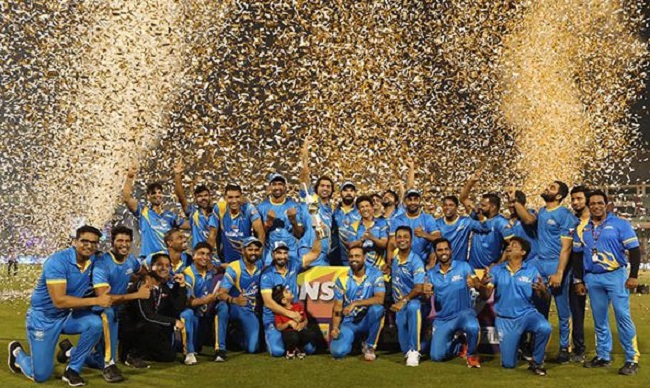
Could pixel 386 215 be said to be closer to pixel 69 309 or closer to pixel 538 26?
pixel 69 309

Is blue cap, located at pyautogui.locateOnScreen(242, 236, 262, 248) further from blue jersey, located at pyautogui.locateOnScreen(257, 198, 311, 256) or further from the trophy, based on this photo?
the trophy

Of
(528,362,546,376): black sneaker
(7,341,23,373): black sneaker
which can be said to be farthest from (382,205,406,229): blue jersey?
(7,341,23,373): black sneaker

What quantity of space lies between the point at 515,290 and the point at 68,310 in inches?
201

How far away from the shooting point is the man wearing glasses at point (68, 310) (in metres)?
8.07

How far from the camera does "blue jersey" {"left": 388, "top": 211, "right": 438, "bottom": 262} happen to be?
10859 mm

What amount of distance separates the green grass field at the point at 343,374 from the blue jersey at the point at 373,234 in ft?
4.47

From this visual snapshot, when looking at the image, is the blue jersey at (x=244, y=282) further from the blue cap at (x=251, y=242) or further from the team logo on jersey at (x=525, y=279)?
the team logo on jersey at (x=525, y=279)

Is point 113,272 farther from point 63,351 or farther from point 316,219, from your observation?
point 316,219

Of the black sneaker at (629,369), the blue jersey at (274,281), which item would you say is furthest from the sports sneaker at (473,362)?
the blue jersey at (274,281)

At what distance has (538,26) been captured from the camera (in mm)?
20156

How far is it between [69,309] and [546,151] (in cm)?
1727

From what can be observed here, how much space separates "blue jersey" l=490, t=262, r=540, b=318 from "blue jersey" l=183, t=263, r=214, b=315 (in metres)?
3.77

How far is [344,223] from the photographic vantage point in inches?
435

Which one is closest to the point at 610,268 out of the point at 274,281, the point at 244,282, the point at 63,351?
the point at 274,281
